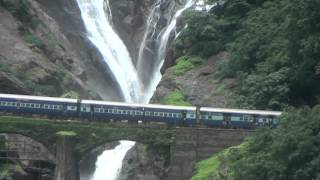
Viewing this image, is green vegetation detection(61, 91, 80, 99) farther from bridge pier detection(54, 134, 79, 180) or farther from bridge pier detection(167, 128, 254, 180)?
bridge pier detection(167, 128, 254, 180)

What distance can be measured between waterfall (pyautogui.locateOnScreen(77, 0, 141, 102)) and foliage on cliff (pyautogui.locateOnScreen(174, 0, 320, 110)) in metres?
10.2

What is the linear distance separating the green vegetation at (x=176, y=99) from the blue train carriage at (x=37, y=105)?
11.0 metres

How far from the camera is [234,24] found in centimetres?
7569

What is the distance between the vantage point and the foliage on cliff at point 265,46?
57.2 m

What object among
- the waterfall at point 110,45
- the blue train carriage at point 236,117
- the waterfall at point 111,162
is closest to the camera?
the blue train carriage at point 236,117

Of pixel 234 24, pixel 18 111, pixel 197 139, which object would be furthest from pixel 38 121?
pixel 234 24

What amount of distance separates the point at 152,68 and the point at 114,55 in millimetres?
4641

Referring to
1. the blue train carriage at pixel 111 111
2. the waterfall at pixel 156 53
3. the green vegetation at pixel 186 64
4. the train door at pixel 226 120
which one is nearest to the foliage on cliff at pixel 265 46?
the green vegetation at pixel 186 64

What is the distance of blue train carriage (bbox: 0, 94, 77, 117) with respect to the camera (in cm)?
6144

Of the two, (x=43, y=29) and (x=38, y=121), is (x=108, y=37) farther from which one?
(x=38, y=121)

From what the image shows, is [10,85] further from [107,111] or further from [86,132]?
[86,132]

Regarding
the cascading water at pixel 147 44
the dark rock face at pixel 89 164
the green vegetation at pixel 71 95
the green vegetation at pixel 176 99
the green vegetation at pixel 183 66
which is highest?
the cascading water at pixel 147 44

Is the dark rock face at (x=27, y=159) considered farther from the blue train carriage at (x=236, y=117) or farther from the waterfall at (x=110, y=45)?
the waterfall at (x=110, y=45)

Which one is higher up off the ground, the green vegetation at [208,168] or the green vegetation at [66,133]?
the green vegetation at [66,133]
